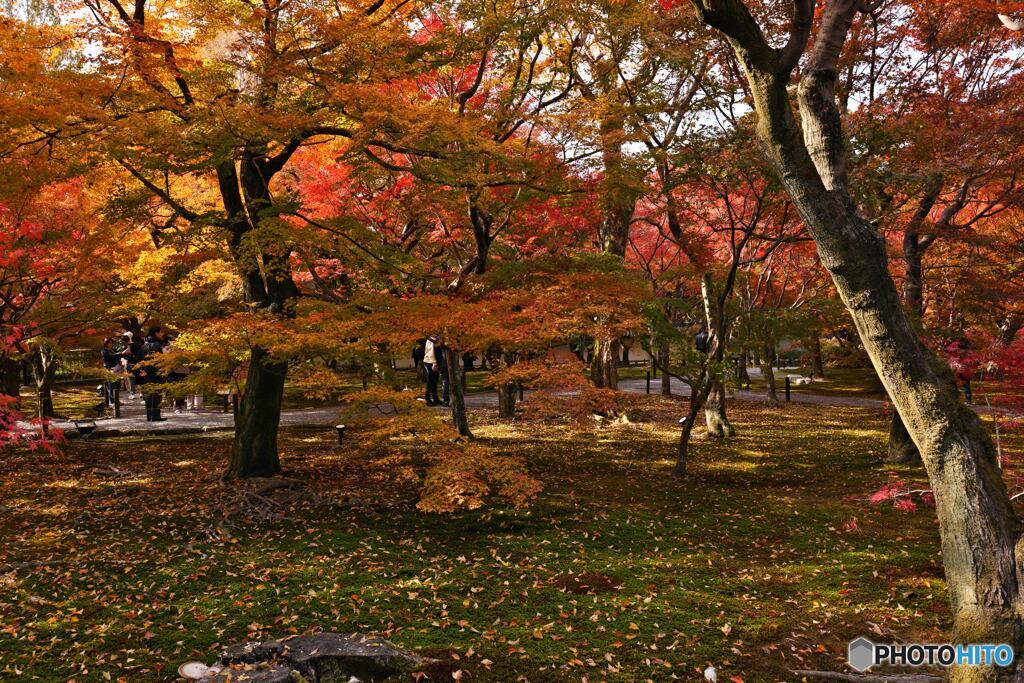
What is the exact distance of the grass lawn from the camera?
539cm

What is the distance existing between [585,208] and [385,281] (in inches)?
194

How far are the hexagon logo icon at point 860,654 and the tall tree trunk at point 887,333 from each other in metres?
0.82

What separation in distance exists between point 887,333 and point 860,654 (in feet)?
8.97

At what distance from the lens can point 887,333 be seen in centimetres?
461

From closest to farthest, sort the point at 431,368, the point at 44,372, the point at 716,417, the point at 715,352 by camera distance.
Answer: the point at 715,352
the point at 44,372
the point at 716,417
the point at 431,368

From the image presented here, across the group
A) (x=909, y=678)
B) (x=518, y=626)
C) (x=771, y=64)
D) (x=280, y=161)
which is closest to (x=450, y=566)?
(x=518, y=626)

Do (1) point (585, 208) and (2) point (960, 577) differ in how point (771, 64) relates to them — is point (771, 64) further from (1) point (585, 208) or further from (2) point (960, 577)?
(1) point (585, 208)

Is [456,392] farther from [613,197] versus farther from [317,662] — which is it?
[317,662]

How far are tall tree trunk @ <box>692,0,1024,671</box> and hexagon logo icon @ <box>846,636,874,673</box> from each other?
818 mm

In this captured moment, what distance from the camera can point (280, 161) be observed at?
10.5 metres

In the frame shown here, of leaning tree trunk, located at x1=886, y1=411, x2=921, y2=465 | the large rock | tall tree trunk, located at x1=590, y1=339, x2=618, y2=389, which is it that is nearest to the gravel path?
tall tree trunk, located at x1=590, y1=339, x2=618, y2=389

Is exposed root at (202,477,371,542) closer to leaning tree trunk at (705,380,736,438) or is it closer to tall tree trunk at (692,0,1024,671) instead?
tall tree trunk at (692,0,1024,671)

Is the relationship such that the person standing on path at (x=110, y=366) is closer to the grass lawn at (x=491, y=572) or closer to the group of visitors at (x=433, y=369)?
the grass lawn at (x=491, y=572)

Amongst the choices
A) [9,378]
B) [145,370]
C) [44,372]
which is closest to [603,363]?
[145,370]
